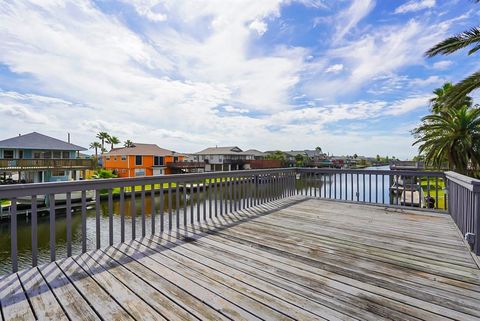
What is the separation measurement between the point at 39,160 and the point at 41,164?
389 millimetres

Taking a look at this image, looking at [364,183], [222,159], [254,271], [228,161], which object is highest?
[222,159]

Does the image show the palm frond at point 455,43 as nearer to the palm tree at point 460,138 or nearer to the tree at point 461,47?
the tree at point 461,47

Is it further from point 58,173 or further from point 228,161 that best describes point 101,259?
point 228,161

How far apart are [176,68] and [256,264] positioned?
23.6ft

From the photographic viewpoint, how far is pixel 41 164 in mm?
17406

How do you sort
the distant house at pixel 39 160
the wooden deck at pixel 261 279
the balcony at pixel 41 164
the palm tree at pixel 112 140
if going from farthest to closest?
1. the palm tree at pixel 112 140
2. the distant house at pixel 39 160
3. the balcony at pixel 41 164
4. the wooden deck at pixel 261 279

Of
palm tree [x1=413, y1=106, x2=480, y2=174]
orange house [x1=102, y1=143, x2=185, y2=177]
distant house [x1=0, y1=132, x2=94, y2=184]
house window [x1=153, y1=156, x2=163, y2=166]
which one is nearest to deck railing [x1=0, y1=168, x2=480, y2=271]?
palm tree [x1=413, y1=106, x2=480, y2=174]

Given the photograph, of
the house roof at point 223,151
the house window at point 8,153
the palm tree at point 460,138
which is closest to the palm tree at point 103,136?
the house roof at point 223,151

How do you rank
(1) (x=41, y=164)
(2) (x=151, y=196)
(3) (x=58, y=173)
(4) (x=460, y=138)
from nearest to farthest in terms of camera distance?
(2) (x=151, y=196), (4) (x=460, y=138), (1) (x=41, y=164), (3) (x=58, y=173)

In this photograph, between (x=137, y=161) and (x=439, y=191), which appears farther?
(x=137, y=161)

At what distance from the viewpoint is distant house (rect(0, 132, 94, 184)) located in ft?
55.8

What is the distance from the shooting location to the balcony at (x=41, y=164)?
15.8 metres

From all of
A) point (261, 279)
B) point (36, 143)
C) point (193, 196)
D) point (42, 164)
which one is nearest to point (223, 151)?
point (36, 143)

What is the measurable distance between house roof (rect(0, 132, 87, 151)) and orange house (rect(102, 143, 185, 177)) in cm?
553
